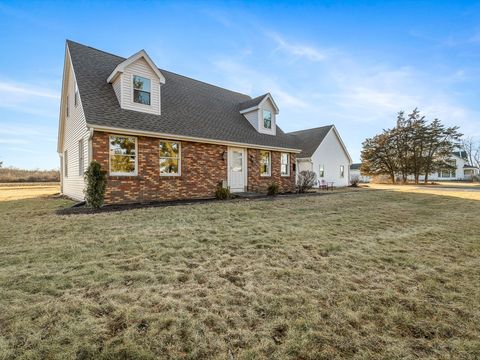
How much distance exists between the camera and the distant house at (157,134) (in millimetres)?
9633

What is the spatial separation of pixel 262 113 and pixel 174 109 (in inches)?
246

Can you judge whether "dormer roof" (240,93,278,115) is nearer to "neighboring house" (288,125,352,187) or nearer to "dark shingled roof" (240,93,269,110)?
"dark shingled roof" (240,93,269,110)

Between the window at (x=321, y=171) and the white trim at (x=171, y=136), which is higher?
the white trim at (x=171, y=136)

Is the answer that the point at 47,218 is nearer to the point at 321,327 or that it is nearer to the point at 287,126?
the point at 321,327

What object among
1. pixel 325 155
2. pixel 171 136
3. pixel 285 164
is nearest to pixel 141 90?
pixel 171 136

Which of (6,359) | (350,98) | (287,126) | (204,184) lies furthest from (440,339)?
(287,126)

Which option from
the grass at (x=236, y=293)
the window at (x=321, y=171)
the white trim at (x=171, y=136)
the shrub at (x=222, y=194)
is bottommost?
the grass at (x=236, y=293)

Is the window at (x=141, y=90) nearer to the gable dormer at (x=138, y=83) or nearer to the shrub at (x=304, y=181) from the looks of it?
the gable dormer at (x=138, y=83)

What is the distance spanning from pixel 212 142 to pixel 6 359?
36.3ft

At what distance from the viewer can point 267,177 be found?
15156 millimetres

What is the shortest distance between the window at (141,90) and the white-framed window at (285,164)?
9315mm

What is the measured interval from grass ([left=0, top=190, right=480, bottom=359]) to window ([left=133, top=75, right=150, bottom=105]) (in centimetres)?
730

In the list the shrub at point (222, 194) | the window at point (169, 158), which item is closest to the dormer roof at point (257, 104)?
the window at point (169, 158)

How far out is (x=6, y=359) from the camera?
68.0 inches
